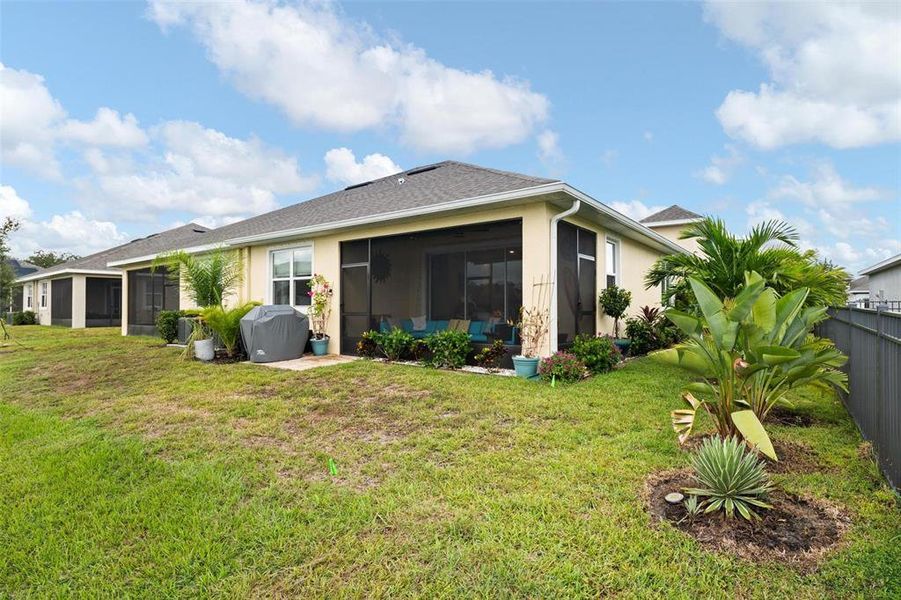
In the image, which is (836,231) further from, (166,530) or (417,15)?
(166,530)

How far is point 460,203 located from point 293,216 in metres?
7.15

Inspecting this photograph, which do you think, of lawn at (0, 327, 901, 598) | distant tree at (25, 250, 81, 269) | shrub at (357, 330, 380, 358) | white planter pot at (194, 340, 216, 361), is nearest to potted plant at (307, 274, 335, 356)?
shrub at (357, 330, 380, 358)

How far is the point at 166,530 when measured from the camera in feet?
8.57

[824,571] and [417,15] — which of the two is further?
[417,15]

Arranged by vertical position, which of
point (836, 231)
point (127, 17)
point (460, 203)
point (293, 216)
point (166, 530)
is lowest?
point (166, 530)

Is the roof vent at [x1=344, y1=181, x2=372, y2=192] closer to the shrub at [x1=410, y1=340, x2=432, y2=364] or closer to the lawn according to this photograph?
the shrub at [x1=410, y1=340, x2=432, y2=364]

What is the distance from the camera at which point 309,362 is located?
9.06m

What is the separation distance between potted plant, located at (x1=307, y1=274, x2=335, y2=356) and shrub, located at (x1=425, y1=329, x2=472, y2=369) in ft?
10.7

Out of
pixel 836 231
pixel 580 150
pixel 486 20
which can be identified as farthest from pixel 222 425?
pixel 836 231

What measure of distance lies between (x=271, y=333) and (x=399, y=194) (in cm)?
442

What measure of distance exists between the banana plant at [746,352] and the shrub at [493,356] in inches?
172

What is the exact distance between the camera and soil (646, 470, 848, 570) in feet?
7.50

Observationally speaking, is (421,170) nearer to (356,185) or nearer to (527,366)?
(356,185)

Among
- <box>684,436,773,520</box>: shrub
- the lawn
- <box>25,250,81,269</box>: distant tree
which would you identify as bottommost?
the lawn
